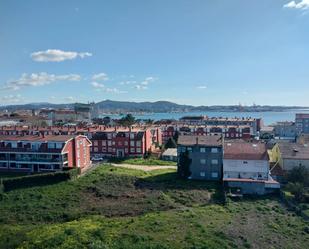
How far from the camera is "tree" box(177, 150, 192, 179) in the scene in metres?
47.4

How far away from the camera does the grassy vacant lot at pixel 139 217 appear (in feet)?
97.8

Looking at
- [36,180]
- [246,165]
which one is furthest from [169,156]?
[36,180]

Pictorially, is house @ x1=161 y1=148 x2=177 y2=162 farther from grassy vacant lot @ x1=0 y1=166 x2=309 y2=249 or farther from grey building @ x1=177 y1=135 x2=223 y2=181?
grassy vacant lot @ x1=0 y1=166 x2=309 y2=249

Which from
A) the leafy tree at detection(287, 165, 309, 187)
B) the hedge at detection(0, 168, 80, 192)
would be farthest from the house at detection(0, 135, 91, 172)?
the leafy tree at detection(287, 165, 309, 187)

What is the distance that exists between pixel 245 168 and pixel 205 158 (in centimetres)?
550

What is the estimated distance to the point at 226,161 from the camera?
4588cm

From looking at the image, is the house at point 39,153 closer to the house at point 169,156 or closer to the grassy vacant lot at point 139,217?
the grassy vacant lot at point 139,217

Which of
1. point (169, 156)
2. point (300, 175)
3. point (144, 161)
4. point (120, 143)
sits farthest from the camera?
point (120, 143)

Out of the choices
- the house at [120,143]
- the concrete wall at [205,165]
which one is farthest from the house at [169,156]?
the concrete wall at [205,165]

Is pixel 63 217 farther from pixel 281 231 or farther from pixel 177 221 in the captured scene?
pixel 281 231

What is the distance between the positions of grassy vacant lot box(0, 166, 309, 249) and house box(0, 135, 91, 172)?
5662 mm

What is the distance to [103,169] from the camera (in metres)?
50.3

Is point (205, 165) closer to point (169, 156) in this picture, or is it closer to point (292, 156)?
point (292, 156)

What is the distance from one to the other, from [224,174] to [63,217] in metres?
21.7
